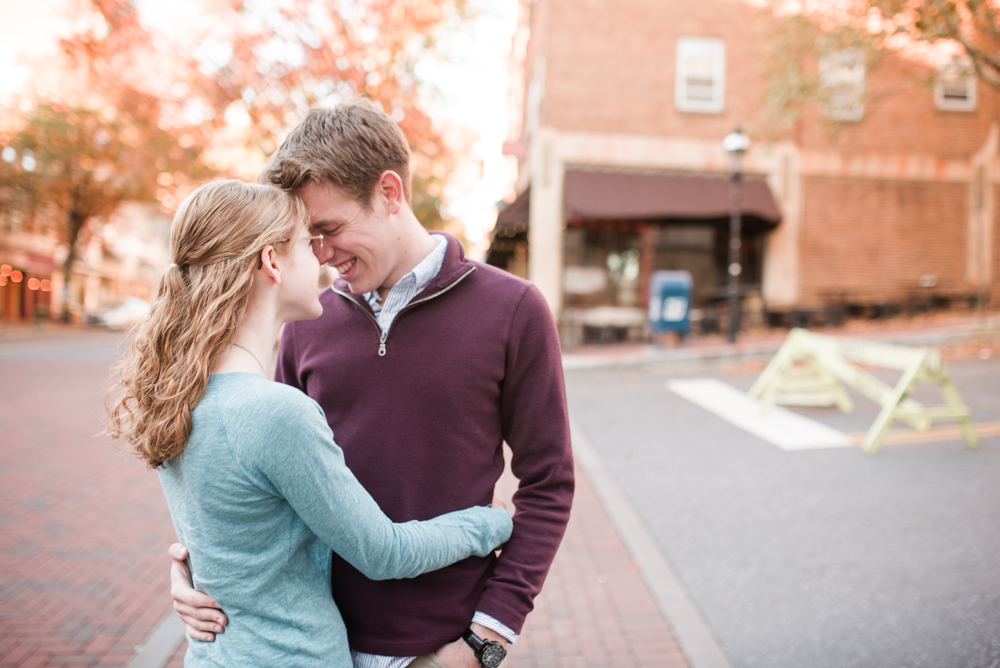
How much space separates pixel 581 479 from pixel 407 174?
4485 mm

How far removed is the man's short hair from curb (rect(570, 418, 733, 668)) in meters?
2.64

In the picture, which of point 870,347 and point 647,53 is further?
point 647,53

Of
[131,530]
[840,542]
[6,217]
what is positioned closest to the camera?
[840,542]

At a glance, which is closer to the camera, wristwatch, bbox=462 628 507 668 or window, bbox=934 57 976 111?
wristwatch, bbox=462 628 507 668

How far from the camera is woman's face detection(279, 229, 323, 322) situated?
143 centimetres

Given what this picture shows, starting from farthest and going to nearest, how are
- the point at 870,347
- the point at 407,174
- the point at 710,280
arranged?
the point at 710,280 → the point at 870,347 → the point at 407,174

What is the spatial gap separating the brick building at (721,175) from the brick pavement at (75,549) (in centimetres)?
1055

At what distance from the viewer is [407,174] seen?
5.74ft

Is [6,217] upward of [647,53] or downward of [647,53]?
downward

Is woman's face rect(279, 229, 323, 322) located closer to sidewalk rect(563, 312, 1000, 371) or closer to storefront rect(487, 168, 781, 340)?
sidewalk rect(563, 312, 1000, 371)

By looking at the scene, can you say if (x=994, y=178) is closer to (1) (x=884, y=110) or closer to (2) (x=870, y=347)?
(1) (x=884, y=110)

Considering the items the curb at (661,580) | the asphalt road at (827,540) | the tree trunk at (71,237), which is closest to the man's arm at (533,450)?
the curb at (661,580)

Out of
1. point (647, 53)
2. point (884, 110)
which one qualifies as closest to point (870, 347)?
point (647, 53)

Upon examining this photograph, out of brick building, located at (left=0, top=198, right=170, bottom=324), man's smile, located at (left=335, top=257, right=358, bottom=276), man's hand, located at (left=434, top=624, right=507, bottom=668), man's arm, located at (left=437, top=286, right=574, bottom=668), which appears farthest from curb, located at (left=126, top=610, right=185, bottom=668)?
brick building, located at (left=0, top=198, right=170, bottom=324)
